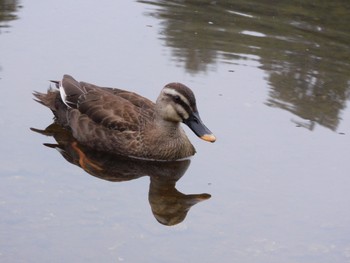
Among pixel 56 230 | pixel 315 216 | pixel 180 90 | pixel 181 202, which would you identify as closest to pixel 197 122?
pixel 180 90

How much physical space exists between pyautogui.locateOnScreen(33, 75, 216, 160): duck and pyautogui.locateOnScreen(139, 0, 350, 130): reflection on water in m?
1.68

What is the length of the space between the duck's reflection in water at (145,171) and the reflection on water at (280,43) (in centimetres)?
202

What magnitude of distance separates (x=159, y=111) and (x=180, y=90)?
1.36 ft

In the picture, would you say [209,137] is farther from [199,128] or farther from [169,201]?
[169,201]

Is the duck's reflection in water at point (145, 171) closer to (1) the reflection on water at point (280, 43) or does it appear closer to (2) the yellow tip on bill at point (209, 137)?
(2) the yellow tip on bill at point (209, 137)

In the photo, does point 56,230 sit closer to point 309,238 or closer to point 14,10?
point 309,238

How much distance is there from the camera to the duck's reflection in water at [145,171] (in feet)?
26.2

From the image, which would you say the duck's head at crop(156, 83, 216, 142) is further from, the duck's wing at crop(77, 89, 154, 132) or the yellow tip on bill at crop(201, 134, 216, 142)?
the duck's wing at crop(77, 89, 154, 132)

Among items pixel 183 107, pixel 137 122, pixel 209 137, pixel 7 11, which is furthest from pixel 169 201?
pixel 7 11

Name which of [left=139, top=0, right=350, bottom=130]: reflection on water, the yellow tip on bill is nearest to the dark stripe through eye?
the yellow tip on bill

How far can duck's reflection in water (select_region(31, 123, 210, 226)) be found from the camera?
26.2 ft

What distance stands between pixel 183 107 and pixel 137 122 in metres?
0.56

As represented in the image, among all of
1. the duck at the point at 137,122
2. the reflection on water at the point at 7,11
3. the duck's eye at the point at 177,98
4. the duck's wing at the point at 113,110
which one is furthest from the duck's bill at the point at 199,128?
the reflection on water at the point at 7,11

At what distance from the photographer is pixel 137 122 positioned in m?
9.25
